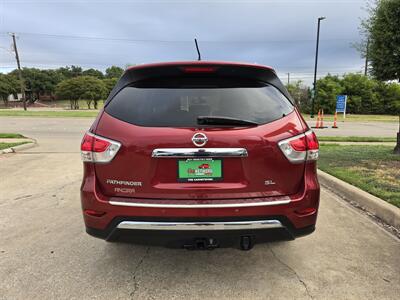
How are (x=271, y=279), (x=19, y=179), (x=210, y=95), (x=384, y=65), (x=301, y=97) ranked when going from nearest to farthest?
(x=210, y=95) → (x=271, y=279) → (x=19, y=179) → (x=384, y=65) → (x=301, y=97)

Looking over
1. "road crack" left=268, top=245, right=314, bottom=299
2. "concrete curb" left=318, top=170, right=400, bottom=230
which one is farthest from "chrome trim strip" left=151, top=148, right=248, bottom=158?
"concrete curb" left=318, top=170, right=400, bottom=230

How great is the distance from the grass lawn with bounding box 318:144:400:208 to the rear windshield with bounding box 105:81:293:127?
2.81 m

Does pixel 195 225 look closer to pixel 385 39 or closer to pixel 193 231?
pixel 193 231

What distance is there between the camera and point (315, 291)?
9.02 feet

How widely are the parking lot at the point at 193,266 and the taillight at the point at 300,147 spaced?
1.10 metres

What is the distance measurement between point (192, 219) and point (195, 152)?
50 centimetres

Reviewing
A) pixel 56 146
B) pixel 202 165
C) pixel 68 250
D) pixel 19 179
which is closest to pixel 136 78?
pixel 202 165

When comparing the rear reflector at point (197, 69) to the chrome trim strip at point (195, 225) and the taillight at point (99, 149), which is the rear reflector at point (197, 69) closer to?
the taillight at point (99, 149)

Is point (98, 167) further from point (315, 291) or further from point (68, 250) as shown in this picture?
point (315, 291)

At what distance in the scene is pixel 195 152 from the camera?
2453 millimetres

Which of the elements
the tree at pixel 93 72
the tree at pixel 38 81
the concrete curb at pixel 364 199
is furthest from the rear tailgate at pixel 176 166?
the tree at pixel 93 72

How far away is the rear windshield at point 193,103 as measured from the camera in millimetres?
2580

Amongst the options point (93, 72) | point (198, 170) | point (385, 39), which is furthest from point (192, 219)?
point (93, 72)

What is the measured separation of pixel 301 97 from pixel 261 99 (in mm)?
40628
